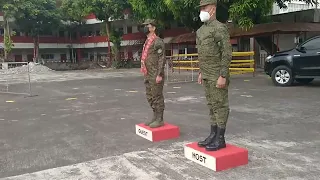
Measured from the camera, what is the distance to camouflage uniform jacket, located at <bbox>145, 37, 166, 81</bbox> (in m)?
5.41

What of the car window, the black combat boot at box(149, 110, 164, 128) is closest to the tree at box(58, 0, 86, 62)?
the car window

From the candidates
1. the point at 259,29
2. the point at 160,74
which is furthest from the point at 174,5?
the point at 160,74

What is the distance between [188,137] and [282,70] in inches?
290

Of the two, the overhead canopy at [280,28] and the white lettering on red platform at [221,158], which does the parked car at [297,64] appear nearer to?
the overhead canopy at [280,28]

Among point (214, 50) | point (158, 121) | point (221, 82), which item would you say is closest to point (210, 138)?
point (221, 82)

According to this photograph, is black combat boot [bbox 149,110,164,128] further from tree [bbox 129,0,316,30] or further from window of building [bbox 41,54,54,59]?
window of building [bbox 41,54,54,59]

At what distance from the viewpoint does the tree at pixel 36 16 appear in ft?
100.0

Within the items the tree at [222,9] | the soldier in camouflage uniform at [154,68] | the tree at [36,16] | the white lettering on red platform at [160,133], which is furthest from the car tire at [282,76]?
the tree at [36,16]

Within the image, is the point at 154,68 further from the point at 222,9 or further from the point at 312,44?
the point at 222,9

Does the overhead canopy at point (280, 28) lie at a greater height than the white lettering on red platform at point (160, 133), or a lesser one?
greater

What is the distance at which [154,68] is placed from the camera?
5457mm

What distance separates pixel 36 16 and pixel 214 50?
1244 inches

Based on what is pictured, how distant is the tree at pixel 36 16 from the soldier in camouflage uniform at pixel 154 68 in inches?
1093

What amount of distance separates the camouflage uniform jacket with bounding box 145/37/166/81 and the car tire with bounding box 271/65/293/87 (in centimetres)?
744
